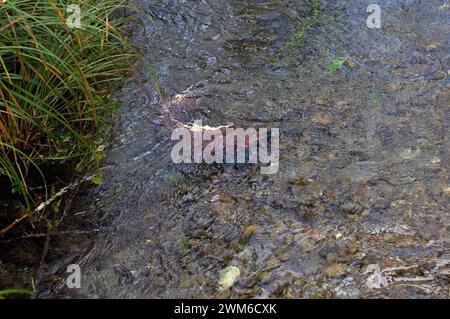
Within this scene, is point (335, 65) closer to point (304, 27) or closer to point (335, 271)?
point (304, 27)

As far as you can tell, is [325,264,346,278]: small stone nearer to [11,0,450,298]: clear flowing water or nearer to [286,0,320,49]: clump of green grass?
[11,0,450,298]: clear flowing water

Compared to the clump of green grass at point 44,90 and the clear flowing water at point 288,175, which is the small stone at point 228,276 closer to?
the clear flowing water at point 288,175

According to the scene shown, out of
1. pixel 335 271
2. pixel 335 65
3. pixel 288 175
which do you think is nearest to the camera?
pixel 335 271

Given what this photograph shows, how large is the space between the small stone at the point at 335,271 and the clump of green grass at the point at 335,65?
1761 mm

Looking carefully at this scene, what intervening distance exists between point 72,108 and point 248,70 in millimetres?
1316

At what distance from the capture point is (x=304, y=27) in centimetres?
432

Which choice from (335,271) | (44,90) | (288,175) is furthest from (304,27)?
(335,271)

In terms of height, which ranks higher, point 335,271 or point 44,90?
point 44,90

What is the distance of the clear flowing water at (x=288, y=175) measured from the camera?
2.56 m

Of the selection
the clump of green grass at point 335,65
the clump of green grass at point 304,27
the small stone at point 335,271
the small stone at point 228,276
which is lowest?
the small stone at point 228,276

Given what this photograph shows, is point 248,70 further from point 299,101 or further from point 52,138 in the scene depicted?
point 52,138

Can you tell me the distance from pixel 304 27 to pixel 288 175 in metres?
1.75

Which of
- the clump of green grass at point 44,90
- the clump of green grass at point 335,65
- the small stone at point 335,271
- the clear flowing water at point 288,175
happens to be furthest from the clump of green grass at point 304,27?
the small stone at point 335,271

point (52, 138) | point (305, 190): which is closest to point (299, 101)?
point (305, 190)
